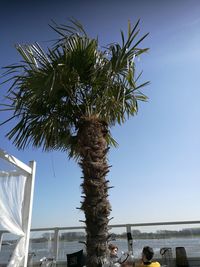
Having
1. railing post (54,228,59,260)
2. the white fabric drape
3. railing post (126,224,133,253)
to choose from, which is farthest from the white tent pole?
railing post (126,224,133,253)

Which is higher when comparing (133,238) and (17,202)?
(17,202)

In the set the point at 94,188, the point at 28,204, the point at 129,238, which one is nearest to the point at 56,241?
the point at 28,204

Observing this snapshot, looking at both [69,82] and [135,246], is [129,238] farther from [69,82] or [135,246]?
[69,82]

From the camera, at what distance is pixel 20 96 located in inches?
196

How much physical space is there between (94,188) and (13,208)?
222cm

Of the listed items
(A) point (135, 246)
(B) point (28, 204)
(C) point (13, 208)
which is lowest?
(A) point (135, 246)

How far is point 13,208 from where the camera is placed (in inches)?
201

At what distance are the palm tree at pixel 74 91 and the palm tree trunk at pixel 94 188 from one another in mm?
17

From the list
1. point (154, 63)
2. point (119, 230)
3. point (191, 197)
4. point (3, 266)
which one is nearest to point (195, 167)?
point (191, 197)

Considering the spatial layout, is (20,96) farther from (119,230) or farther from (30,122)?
(119,230)

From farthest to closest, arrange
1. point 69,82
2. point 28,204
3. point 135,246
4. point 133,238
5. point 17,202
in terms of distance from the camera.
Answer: point 133,238, point 135,246, point 28,204, point 17,202, point 69,82

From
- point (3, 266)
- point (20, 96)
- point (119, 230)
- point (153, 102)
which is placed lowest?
point (3, 266)

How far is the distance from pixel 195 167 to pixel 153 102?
225 cm

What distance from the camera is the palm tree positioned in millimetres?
4383
